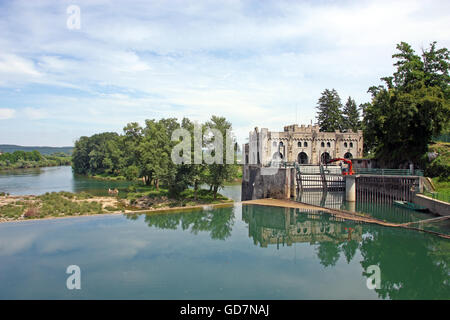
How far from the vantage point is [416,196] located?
32.6m

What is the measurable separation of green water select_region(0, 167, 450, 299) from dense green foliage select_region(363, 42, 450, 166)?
12.4 metres

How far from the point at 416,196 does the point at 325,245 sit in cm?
1567

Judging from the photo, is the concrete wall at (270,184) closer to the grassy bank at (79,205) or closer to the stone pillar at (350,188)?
the grassy bank at (79,205)

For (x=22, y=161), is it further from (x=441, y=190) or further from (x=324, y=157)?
(x=441, y=190)

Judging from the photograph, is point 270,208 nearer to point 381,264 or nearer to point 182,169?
point 182,169

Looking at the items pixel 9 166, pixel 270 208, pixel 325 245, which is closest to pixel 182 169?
pixel 270 208

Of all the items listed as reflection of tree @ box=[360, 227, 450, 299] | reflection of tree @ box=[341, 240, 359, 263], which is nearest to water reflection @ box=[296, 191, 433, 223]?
reflection of tree @ box=[360, 227, 450, 299]

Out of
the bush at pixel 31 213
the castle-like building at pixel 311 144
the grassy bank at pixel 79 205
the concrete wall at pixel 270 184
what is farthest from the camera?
the castle-like building at pixel 311 144

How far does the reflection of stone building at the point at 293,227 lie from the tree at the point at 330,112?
4393 cm

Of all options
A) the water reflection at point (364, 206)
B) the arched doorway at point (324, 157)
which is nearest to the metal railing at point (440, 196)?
the water reflection at point (364, 206)

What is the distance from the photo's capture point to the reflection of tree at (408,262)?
54.4 ft

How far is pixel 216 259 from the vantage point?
20109 mm

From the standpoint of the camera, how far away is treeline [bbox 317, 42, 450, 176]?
1356 inches

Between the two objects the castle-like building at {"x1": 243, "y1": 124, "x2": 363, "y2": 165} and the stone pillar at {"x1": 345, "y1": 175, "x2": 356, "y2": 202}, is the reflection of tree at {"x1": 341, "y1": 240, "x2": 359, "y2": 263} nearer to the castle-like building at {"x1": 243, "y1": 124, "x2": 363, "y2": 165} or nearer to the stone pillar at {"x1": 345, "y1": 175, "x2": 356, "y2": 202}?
the stone pillar at {"x1": 345, "y1": 175, "x2": 356, "y2": 202}
